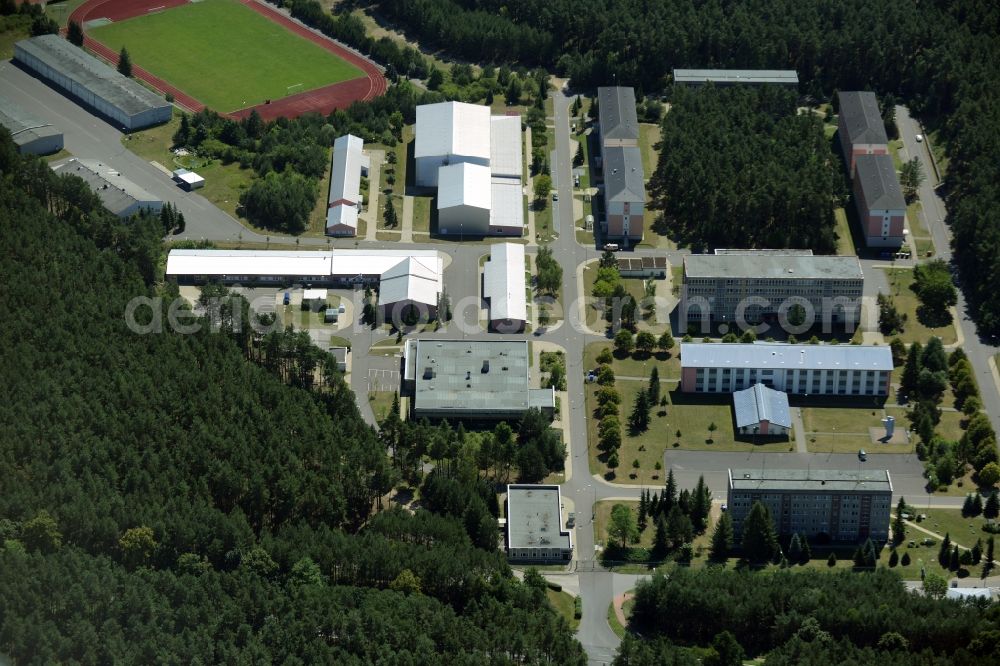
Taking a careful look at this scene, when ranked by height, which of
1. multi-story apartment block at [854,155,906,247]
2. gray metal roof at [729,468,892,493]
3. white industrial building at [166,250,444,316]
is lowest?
gray metal roof at [729,468,892,493]

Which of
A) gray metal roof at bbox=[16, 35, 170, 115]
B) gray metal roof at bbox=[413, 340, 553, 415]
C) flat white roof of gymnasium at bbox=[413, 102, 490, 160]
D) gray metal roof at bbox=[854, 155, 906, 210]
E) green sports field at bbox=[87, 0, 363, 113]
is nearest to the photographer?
gray metal roof at bbox=[413, 340, 553, 415]

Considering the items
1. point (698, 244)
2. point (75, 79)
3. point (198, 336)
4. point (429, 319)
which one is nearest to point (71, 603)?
point (198, 336)

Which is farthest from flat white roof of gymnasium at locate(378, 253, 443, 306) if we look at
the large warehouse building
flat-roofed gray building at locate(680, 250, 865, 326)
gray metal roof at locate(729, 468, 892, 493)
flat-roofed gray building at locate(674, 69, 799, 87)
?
flat-roofed gray building at locate(674, 69, 799, 87)

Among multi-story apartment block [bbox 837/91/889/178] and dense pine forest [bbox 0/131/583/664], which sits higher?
multi-story apartment block [bbox 837/91/889/178]

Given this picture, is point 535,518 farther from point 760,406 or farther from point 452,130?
point 452,130

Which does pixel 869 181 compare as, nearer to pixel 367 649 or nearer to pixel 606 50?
pixel 606 50

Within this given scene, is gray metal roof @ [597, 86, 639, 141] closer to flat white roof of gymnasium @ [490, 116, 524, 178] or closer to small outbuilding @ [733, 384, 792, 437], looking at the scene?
flat white roof of gymnasium @ [490, 116, 524, 178]
